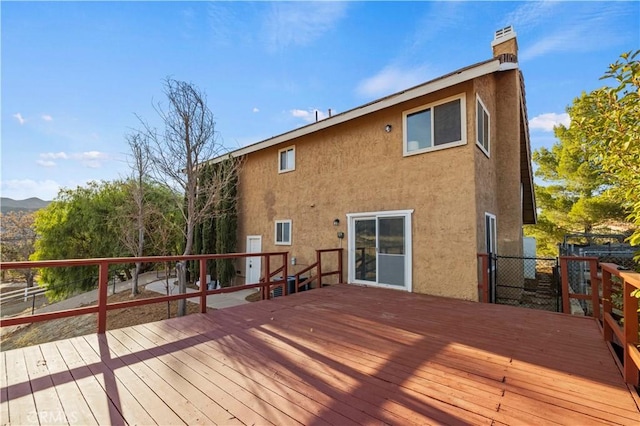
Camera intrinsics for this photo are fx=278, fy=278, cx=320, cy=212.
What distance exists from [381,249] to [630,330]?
4885mm

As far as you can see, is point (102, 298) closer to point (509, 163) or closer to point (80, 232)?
point (509, 163)

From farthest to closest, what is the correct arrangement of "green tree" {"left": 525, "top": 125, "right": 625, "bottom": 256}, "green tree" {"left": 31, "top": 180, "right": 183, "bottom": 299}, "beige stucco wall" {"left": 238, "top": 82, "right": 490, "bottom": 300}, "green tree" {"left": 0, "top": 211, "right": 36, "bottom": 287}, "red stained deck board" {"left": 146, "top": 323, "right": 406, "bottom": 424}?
"green tree" {"left": 0, "top": 211, "right": 36, "bottom": 287} < "green tree" {"left": 31, "top": 180, "right": 183, "bottom": 299} < "green tree" {"left": 525, "top": 125, "right": 625, "bottom": 256} < "beige stucco wall" {"left": 238, "top": 82, "right": 490, "bottom": 300} < "red stained deck board" {"left": 146, "top": 323, "right": 406, "bottom": 424}

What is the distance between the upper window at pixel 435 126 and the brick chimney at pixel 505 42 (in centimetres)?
370

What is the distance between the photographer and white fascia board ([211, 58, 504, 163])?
5.61 meters

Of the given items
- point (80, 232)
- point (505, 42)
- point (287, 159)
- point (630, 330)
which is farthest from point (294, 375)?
point (80, 232)

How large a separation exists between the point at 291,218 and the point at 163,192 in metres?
8.86

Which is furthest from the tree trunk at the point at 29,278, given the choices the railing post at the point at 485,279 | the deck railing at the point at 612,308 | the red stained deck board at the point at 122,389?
the deck railing at the point at 612,308

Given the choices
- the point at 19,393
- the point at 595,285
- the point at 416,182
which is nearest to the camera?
the point at 19,393

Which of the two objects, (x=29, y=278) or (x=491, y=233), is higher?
(x=491, y=233)

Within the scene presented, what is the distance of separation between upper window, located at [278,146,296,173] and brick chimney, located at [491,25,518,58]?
6990 mm

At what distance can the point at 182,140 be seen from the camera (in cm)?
776

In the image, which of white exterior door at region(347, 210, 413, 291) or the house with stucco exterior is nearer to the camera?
the house with stucco exterior

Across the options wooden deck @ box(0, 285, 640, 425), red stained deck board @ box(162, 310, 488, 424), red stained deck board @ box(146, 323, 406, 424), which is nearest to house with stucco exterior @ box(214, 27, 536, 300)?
wooden deck @ box(0, 285, 640, 425)

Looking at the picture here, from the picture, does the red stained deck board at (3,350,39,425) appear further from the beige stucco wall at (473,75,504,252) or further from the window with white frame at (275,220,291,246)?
the window with white frame at (275,220,291,246)
